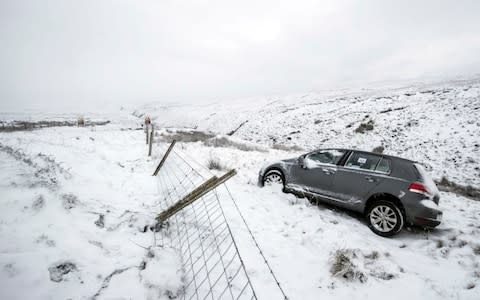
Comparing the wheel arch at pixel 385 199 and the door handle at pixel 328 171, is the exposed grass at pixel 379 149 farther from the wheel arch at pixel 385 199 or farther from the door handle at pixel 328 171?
the wheel arch at pixel 385 199

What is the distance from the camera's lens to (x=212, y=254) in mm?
3742

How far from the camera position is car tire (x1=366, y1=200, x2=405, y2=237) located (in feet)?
15.1

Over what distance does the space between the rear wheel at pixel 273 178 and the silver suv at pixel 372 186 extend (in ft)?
0.69

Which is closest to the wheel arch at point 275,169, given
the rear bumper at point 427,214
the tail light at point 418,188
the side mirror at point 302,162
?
the side mirror at point 302,162

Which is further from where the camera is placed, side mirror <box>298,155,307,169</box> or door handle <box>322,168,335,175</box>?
side mirror <box>298,155,307,169</box>

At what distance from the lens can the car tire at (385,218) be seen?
15.1ft

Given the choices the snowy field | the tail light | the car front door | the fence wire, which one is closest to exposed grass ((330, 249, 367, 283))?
the snowy field

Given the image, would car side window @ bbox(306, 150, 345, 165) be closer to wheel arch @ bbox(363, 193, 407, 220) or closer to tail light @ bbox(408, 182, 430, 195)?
wheel arch @ bbox(363, 193, 407, 220)

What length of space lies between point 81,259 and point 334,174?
498 cm

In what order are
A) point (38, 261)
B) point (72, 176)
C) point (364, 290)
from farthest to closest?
point (72, 176)
point (364, 290)
point (38, 261)

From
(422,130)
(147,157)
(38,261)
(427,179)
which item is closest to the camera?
(38,261)

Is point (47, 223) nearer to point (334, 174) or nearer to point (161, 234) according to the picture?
point (161, 234)

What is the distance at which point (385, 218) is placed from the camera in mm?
4793

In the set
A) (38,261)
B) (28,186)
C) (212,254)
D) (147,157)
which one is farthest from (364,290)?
(147,157)
